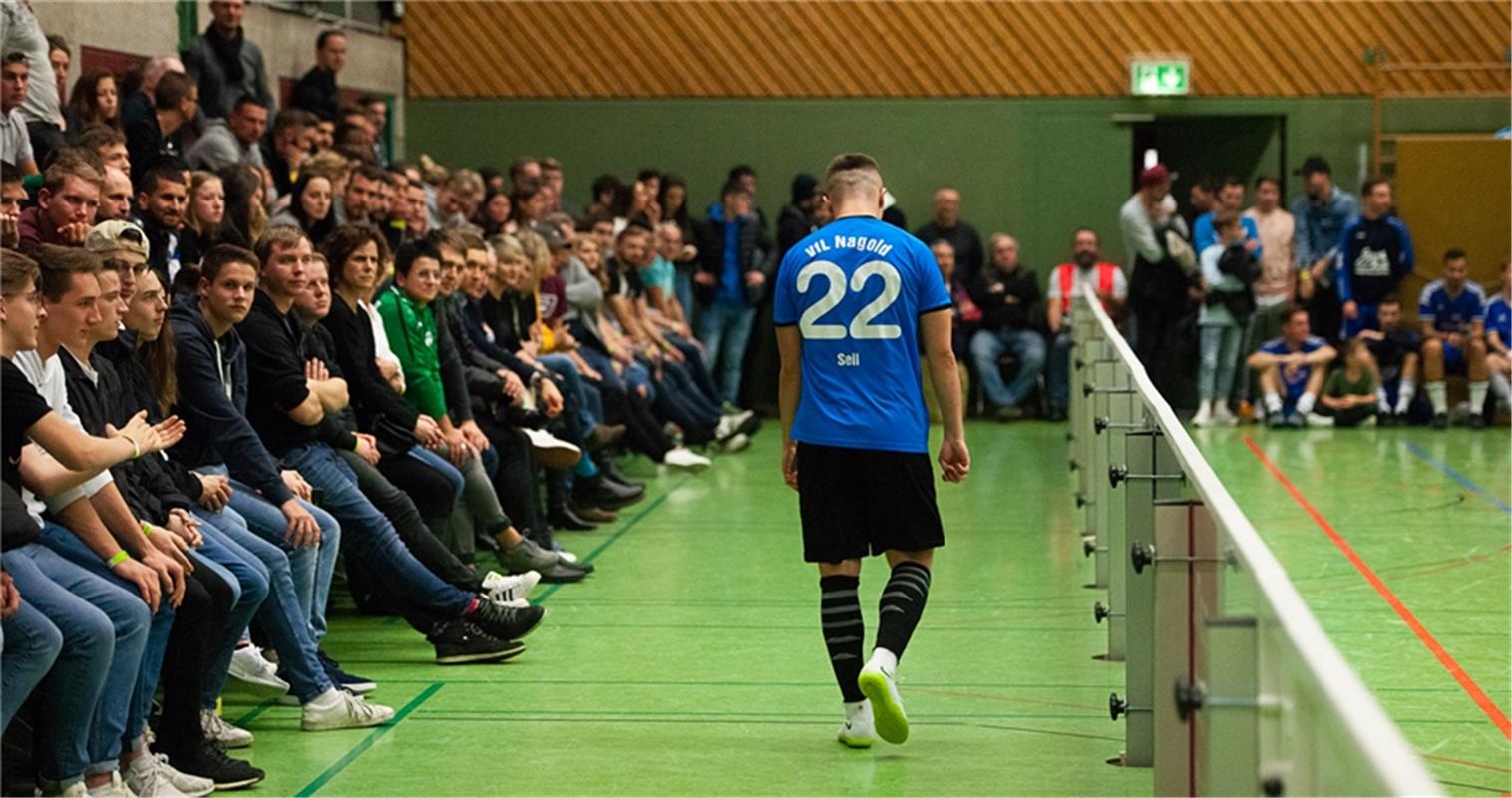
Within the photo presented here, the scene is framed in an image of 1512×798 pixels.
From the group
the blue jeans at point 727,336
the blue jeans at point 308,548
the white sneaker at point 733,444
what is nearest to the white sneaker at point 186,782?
the blue jeans at point 308,548

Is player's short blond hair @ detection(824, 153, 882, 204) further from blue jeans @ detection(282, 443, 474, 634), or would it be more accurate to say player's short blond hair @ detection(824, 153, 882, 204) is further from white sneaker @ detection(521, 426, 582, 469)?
white sneaker @ detection(521, 426, 582, 469)

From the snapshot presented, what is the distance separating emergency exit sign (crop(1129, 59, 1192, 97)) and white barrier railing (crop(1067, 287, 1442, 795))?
10503 mm

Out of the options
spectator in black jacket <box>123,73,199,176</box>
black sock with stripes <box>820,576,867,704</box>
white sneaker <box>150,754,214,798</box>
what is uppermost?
spectator in black jacket <box>123,73,199,176</box>

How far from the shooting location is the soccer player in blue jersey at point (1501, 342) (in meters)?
16.1

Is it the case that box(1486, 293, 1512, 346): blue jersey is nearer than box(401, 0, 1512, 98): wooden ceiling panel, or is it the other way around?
box(1486, 293, 1512, 346): blue jersey

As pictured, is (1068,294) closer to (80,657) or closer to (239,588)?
(239,588)

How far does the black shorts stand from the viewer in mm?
6219

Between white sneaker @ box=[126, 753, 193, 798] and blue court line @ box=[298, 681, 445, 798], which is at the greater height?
white sneaker @ box=[126, 753, 193, 798]

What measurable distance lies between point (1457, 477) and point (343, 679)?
333 inches

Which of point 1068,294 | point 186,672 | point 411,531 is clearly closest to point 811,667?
point 411,531

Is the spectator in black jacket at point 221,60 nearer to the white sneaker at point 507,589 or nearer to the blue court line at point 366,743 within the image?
the white sneaker at point 507,589

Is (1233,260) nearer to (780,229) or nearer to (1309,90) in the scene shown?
(1309,90)

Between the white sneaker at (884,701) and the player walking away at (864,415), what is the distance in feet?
0.77

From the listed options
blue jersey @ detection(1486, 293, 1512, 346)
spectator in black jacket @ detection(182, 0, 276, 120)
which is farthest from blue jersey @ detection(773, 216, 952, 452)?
blue jersey @ detection(1486, 293, 1512, 346)
